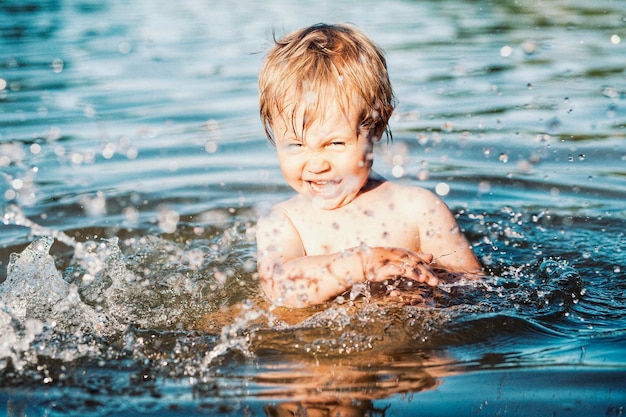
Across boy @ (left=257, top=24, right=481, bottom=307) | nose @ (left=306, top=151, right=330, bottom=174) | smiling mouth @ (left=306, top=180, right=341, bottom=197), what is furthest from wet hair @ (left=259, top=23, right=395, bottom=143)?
smiling mouth @ (left=306, top=180, right=341, bottom=197)

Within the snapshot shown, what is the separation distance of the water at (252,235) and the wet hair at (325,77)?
905mm

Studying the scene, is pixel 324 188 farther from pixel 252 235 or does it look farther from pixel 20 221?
pixel 20 221

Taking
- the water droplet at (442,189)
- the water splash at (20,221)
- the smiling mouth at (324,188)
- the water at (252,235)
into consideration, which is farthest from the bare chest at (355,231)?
the water droplet at (442,189)

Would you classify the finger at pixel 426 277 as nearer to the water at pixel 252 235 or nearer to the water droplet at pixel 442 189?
the water at pixel 252 235

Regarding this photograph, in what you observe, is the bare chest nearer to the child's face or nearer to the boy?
the boy

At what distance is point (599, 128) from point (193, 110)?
3.73 m

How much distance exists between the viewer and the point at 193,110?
857cm

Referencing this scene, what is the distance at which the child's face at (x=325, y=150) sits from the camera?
405 centimetres

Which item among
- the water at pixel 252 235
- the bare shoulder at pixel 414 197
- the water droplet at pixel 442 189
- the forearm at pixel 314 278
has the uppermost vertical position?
the bare shoulder at pixel 414 197

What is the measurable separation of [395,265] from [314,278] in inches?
17.8

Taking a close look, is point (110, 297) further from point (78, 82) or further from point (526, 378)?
point (78, 82)

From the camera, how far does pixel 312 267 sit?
4.07 metres

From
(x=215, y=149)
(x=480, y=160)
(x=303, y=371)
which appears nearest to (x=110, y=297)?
(x=303, y=371)

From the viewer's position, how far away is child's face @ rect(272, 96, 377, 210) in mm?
4055
